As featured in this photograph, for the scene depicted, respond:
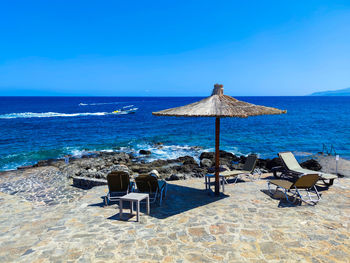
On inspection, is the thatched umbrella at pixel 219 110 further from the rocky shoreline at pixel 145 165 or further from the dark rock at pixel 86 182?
the rocky shoreline at pixel 145 165

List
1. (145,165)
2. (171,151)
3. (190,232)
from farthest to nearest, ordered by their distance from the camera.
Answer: (171,151)
(145,165)
(190,232)

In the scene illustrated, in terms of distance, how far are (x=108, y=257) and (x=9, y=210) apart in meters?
5.13

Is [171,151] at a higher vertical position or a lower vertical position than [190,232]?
lower

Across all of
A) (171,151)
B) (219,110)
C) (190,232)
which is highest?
(219,110)

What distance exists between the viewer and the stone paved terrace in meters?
4.02

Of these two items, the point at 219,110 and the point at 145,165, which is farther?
the point at 145,165

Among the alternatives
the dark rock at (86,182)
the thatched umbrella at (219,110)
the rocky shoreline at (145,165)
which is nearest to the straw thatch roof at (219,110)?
the thatched umbrella at (219,110)

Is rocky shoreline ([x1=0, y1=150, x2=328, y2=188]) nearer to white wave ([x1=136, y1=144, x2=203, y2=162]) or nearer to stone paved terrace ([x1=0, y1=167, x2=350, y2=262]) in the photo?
white wave ([x1=136, y1=144, x2=203, y2=162])

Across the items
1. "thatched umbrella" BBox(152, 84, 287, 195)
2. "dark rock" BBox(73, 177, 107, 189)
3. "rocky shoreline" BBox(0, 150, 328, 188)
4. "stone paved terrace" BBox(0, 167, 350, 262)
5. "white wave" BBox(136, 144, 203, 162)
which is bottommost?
"white wave" BBox(136, 144, 203, 162)

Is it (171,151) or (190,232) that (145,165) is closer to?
(171,151)

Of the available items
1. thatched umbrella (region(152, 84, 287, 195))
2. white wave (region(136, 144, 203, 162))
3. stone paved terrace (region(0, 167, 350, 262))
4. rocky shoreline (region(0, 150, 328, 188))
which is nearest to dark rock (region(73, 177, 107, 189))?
rocky shoreline (region(0, 150, 328, 188))

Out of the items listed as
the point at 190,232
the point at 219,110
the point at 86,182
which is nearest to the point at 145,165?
the point at 86,182

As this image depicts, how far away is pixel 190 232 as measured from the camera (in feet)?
15.7

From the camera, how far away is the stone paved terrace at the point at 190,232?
4.02m
